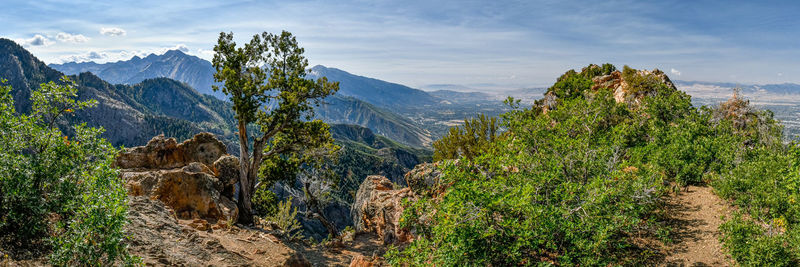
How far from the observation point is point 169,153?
1055 inches

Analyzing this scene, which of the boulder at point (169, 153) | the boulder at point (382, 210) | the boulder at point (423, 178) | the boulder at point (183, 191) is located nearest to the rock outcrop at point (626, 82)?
the boulder at point (423, 178)

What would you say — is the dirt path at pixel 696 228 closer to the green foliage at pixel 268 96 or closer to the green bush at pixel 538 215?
the green bush at pixel 538 215

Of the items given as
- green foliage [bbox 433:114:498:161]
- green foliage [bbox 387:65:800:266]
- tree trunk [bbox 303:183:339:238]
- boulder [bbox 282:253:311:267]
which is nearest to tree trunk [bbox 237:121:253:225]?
tree trunk [bbox 303:183:339:238]

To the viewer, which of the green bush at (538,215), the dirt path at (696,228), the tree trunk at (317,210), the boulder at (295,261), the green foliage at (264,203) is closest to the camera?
the green bush at (538,215)

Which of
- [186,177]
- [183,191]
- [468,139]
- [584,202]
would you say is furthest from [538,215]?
[468,139]

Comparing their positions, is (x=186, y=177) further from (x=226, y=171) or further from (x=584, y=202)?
(x=584, y=202)

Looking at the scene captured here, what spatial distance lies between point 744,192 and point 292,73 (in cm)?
2248

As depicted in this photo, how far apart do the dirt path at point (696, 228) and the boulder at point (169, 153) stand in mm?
27755

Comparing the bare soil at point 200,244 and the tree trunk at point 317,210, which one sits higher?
the bare soil at point 200,244

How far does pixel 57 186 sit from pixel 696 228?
20.3 m

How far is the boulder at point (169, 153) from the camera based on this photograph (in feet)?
82.7

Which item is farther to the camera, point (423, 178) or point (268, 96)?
point (423, 178)

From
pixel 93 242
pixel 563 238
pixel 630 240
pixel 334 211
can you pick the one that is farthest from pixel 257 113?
pixel 334 211

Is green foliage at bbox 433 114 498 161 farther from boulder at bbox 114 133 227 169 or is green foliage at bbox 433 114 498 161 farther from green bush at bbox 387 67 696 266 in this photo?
boulder at bbox 114 133 227 169
